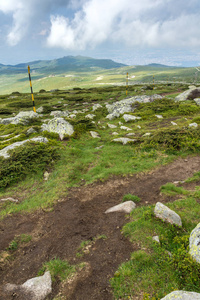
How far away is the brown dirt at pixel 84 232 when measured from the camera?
5984 millimetres

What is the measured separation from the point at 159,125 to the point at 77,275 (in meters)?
22.0

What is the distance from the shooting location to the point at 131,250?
6715 millimetres

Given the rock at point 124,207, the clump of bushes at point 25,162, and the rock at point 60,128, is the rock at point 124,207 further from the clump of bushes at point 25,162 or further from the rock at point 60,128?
the rock at point 60,128

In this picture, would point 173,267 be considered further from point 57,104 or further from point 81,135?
point 57,104

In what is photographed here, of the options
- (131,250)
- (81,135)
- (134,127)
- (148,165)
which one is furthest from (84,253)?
(134,127)

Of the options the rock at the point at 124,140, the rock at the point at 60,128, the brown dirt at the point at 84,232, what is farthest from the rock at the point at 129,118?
the brown dirt at the point at 84,232

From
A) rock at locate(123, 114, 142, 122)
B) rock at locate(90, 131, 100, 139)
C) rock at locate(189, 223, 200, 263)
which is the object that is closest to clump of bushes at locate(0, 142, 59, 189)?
rock at locate(90, 131, 100, 139)

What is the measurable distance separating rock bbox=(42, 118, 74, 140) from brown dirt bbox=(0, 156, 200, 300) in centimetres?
1045

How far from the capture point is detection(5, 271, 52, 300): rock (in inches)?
222

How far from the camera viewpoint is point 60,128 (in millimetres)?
21531

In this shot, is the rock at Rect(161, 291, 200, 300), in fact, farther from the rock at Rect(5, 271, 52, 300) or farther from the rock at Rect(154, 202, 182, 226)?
the rock at Rect(5, 271, 52, 300)

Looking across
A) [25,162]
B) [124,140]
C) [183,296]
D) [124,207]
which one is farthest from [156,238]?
[124,140]

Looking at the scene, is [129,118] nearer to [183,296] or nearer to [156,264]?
[156,264]

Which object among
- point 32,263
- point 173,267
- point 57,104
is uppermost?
point 57,104
